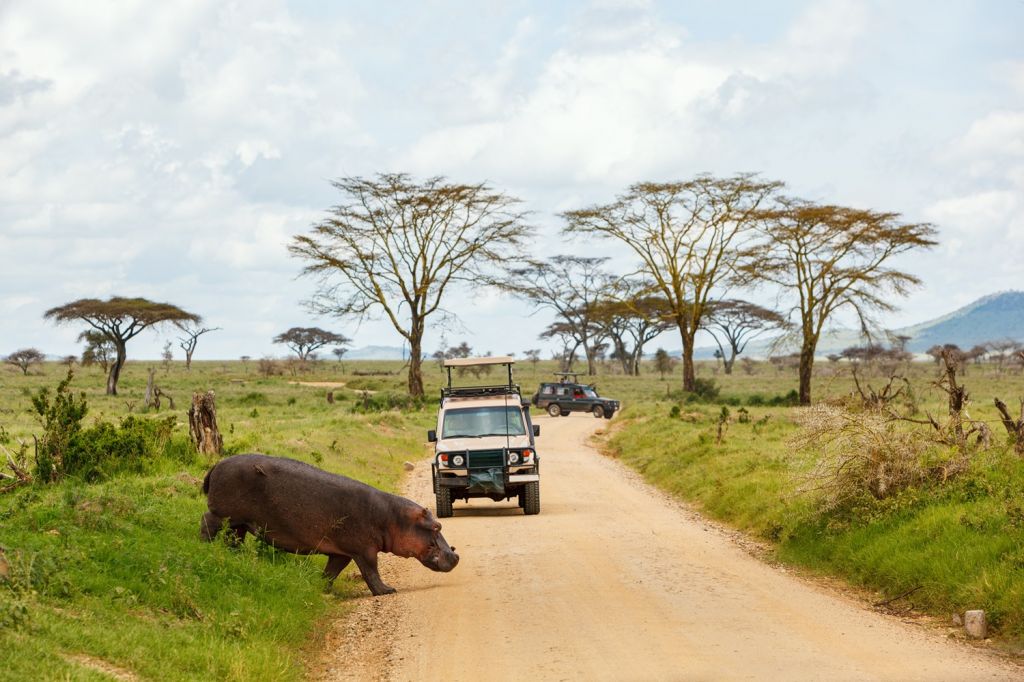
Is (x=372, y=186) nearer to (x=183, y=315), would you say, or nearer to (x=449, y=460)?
(x=183, y=315)

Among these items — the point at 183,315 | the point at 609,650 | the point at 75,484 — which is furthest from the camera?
the point at 183,315

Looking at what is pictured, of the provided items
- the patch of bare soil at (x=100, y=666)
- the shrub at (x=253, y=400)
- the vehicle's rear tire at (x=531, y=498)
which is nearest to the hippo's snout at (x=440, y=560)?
the patch of bare soil at (x=100, y=666)

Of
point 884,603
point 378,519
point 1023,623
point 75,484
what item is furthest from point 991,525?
point 75,484

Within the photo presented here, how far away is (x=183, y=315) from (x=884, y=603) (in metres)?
55.6

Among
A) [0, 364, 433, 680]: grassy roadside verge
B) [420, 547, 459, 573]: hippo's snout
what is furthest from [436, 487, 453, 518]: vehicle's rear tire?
[420, 547, 459, 573]: hippo's snout

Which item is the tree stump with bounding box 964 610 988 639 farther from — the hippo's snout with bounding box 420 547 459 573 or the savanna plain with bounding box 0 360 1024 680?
the hippo's snout with bounding box 420 547 459 573

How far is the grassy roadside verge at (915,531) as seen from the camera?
10.6 metres

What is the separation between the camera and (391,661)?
9.05m

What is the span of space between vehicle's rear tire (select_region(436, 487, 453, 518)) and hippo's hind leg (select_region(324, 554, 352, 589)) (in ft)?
20.1

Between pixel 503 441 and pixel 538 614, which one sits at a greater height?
pixel 503 441

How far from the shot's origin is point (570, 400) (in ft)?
169

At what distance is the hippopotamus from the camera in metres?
11.3

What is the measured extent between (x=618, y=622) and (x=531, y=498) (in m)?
8.09

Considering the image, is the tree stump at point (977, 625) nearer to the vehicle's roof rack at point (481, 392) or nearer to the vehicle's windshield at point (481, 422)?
the vehicle's windshield at point (481, 422)
